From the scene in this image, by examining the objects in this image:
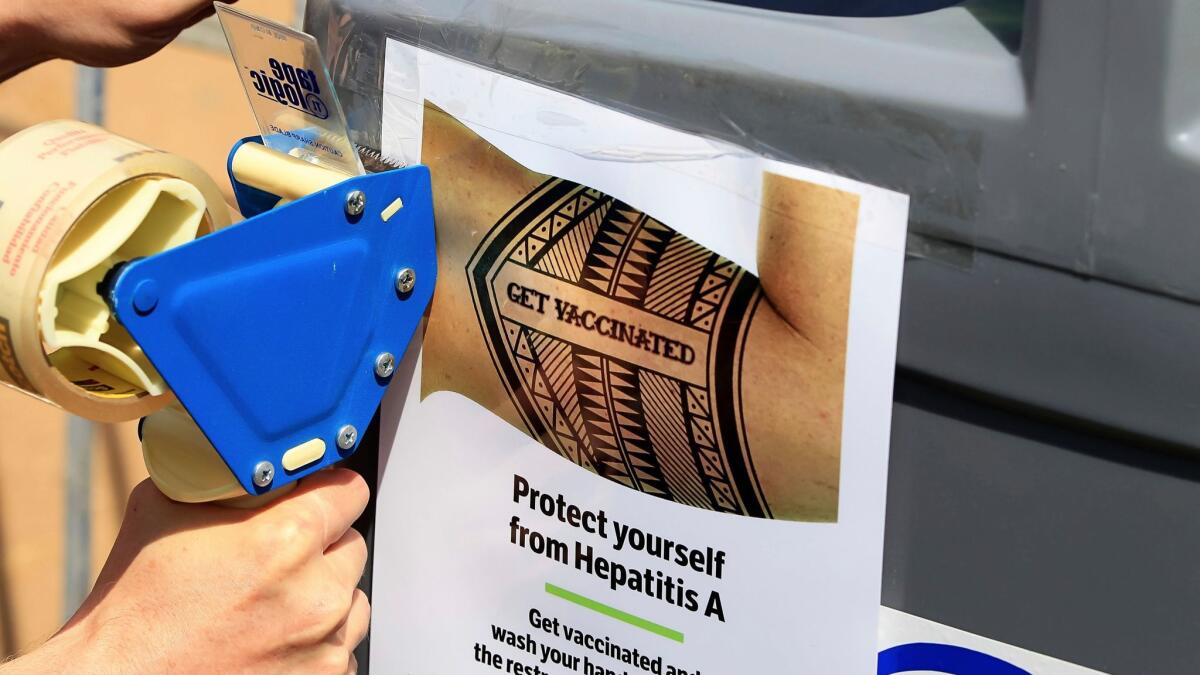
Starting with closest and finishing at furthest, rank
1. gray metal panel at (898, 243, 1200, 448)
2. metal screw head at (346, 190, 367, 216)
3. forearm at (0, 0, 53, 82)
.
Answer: gray metal panel at (898, 243, 1200, 448) → metal screw head at (346, 190, 367, 216) → forearm at (0, 0, 53, 82)

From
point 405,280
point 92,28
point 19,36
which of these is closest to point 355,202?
point 405,280

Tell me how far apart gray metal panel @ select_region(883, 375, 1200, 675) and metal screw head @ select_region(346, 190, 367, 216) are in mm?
404

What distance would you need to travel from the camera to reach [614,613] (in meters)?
0.88

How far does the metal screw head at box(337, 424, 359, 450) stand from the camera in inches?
35.9

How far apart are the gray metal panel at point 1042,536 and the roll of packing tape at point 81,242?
1.68 ft

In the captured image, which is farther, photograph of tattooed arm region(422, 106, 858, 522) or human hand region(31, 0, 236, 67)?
human hand region(31, 0, 236, 67)

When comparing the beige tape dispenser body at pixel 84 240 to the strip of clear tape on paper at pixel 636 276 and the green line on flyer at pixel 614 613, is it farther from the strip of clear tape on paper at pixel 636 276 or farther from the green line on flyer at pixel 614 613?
the green line on flyer at pixel 614 613

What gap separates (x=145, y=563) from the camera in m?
0.95

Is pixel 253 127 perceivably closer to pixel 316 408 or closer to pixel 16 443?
pixel 16 443

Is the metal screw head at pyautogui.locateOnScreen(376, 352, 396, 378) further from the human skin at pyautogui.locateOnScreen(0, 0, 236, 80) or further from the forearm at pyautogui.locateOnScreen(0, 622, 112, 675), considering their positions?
the human skin at pyautogui.locateOnScreen(0, 0, 236, 80)

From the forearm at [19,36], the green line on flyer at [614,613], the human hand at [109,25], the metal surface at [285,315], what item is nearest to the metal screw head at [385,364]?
the metal surface at [285,315]

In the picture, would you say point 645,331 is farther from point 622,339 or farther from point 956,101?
point 956,101

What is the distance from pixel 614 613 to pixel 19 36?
957 mm

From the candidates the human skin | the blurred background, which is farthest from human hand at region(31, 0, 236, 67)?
the blurred background
